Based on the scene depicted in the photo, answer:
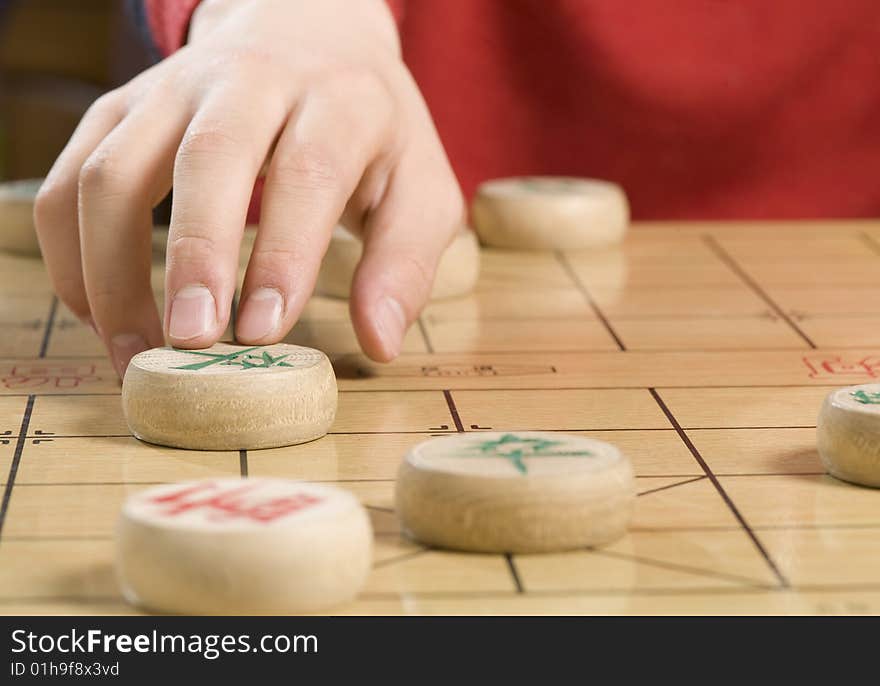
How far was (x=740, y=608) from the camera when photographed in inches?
27.5

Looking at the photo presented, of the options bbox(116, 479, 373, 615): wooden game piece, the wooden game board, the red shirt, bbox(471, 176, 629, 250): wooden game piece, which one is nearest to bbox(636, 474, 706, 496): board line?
the wooden game board

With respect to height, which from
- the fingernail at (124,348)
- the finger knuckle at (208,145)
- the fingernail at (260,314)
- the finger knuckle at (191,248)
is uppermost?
the finger knuckle at (208,145)

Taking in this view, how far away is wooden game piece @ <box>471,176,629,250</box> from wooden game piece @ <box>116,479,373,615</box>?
97cm

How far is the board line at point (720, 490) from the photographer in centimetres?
75

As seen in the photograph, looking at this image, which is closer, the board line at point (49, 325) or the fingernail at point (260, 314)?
the fingernail at point (260, 314)

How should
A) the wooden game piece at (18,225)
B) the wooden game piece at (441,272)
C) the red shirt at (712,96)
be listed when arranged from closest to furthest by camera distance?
the wooden game piece at (441,272)
the wooden game piece at (18,225)
the red shirt at (712,96)

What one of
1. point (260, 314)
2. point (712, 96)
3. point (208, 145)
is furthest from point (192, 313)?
point (712, 96)

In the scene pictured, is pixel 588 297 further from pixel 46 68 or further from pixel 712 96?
pixel 46 68

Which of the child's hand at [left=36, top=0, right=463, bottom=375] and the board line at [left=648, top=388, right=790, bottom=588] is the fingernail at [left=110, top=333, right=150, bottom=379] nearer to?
the child's hand at [left=36, top=0, right=463, bottom=375]

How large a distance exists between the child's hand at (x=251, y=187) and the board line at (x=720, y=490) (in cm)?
22

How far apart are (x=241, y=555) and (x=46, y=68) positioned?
397 cm

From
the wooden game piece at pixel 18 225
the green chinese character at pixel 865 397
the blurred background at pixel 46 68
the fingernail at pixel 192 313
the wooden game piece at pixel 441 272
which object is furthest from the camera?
the blurred background at pixel 46 68

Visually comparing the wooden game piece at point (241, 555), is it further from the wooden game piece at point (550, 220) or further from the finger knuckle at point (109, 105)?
the wooden game piece at point (550, 220)

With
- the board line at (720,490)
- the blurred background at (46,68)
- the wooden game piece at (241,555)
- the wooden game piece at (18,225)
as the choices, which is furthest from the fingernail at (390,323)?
the blurred background at (46,68)
